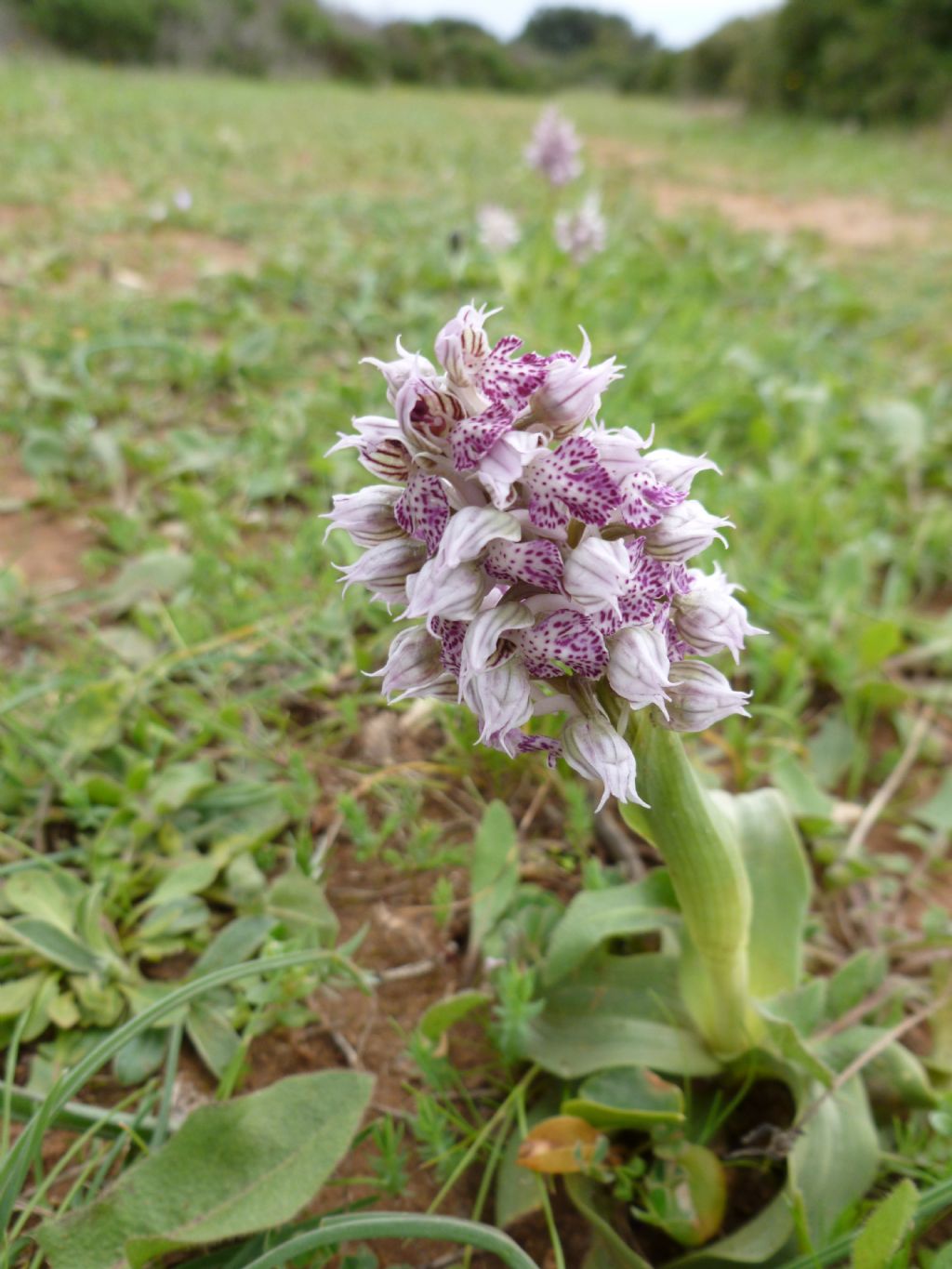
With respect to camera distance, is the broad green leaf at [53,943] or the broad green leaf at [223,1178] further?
the broad green leaf at [53,943]

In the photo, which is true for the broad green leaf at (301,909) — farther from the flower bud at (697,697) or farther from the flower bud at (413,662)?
the flower bud at (697,697)

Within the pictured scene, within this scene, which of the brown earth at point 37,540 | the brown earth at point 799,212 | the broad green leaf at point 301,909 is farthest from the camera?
the brown earth at point 799,212

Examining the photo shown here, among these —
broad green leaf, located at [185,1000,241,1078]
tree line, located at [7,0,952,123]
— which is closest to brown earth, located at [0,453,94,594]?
broad green leaf, located at [185,1000,241,1078]

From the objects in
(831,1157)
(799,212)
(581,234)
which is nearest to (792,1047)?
(831,1157)

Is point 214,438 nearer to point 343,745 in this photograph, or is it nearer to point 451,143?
point 343,745

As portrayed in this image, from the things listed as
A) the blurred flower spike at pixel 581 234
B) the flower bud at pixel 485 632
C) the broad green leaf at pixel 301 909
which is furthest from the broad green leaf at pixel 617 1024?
the blurred flower spike at pixel 581 234

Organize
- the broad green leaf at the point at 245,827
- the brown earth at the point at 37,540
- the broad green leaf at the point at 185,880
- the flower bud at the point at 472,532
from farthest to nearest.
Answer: the brown earth at the point at 37,540, the broad green leaf at the point at 245,827, the broad green leaf at the point at 185,880, the flower bud at the point at 472,532

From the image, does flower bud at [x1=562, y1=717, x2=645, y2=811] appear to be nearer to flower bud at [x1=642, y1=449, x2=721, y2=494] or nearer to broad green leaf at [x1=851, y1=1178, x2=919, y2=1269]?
flower bud at [x1=642, y1=449, x2=721, y2=494]
